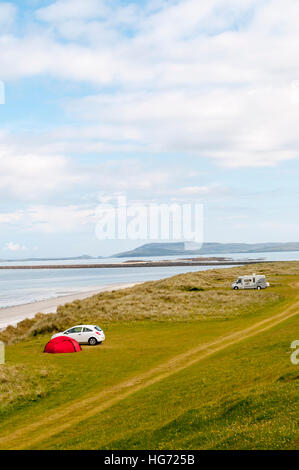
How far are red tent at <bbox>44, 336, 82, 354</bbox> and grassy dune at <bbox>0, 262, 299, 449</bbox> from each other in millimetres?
1049

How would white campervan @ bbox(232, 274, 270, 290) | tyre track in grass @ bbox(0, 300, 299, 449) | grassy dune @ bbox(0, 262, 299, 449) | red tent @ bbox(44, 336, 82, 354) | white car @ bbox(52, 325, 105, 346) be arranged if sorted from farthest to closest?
white campervan @ bbox(232, 274, 270, 290), white car @ bbox(52, 325, 105, 346), red tent @ bbox(44, 336, 82, 354), tyre track in grass @ bbox(0, 300, 299, 449), grassy dune @ bbox(0, 262, 299, 449)

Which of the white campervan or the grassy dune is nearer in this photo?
the grassy dune

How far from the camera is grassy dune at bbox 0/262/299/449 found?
1564 centimetres

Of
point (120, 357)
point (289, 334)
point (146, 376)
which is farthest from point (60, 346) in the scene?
point (289, 334)

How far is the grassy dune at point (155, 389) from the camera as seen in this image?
616 inches

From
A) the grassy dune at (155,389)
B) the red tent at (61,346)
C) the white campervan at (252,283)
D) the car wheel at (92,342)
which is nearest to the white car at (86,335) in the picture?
the car wheel at (92,342)

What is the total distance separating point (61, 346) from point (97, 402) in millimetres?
13853

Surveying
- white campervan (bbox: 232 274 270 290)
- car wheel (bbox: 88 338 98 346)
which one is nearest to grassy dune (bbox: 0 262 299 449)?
car wheel (bbox: 88 338 98 346)

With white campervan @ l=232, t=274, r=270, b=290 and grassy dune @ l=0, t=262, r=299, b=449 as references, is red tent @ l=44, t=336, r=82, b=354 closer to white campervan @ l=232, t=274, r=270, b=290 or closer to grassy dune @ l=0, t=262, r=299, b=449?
grassy dune @ l=0, t=262, r=299, b=449

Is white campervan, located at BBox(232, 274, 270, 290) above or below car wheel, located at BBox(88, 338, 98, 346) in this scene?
above

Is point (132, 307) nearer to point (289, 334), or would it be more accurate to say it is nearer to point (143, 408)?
point (289, 334)

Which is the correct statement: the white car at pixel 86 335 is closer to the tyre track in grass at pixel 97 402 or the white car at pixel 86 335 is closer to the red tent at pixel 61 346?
the red tent at pixel 61 346

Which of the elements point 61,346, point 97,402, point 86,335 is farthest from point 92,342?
point 97,402

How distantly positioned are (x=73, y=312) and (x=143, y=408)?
37792mm
